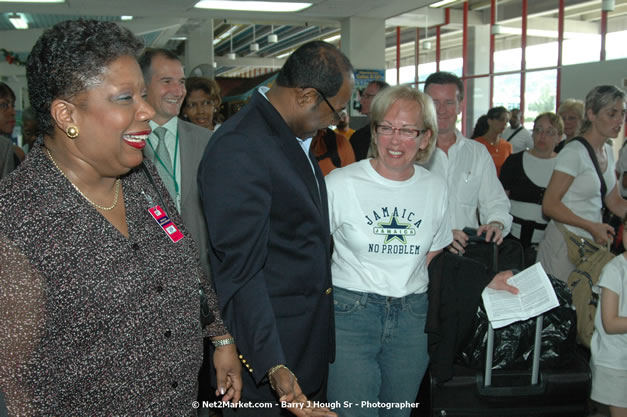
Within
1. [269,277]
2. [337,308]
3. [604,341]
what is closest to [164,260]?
[269,277]

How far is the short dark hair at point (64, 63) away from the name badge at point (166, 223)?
0.33 meters

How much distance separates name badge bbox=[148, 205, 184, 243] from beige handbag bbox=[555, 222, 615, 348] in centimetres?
240

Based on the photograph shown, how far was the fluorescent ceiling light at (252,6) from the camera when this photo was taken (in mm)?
8703

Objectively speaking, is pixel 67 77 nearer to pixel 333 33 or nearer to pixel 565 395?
pixel 565 395

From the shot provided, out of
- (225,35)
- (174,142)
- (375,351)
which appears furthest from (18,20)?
(375,351)

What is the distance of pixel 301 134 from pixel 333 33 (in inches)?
530

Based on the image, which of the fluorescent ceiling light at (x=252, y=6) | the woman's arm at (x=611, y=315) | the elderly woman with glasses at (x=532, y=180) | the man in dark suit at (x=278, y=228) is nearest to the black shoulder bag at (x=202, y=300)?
the man in dark suit at (x=278, y=228)

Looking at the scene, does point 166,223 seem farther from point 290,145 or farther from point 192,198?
point 192,198

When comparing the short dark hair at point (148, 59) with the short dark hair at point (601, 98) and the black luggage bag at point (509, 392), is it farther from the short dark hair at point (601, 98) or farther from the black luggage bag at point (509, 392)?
the short dark hair at point (601, 98)

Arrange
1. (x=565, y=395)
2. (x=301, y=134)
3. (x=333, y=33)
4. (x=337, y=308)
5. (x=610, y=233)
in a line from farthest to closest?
(x=333, y=33), (x=610, y=233), (x=565, y=395), (x=337, y=308), (x=301, y=134)

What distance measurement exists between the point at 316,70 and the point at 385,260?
75 cm

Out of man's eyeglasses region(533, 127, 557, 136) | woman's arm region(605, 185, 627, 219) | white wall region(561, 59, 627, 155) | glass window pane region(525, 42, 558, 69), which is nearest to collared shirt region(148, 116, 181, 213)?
woman's arm region(605, 185, 627, 219)

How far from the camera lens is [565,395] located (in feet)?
7.51

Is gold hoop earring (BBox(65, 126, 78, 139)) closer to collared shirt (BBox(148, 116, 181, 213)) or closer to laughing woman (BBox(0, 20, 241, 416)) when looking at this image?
laughing woman (BBox(0, 20, 241, 416))
